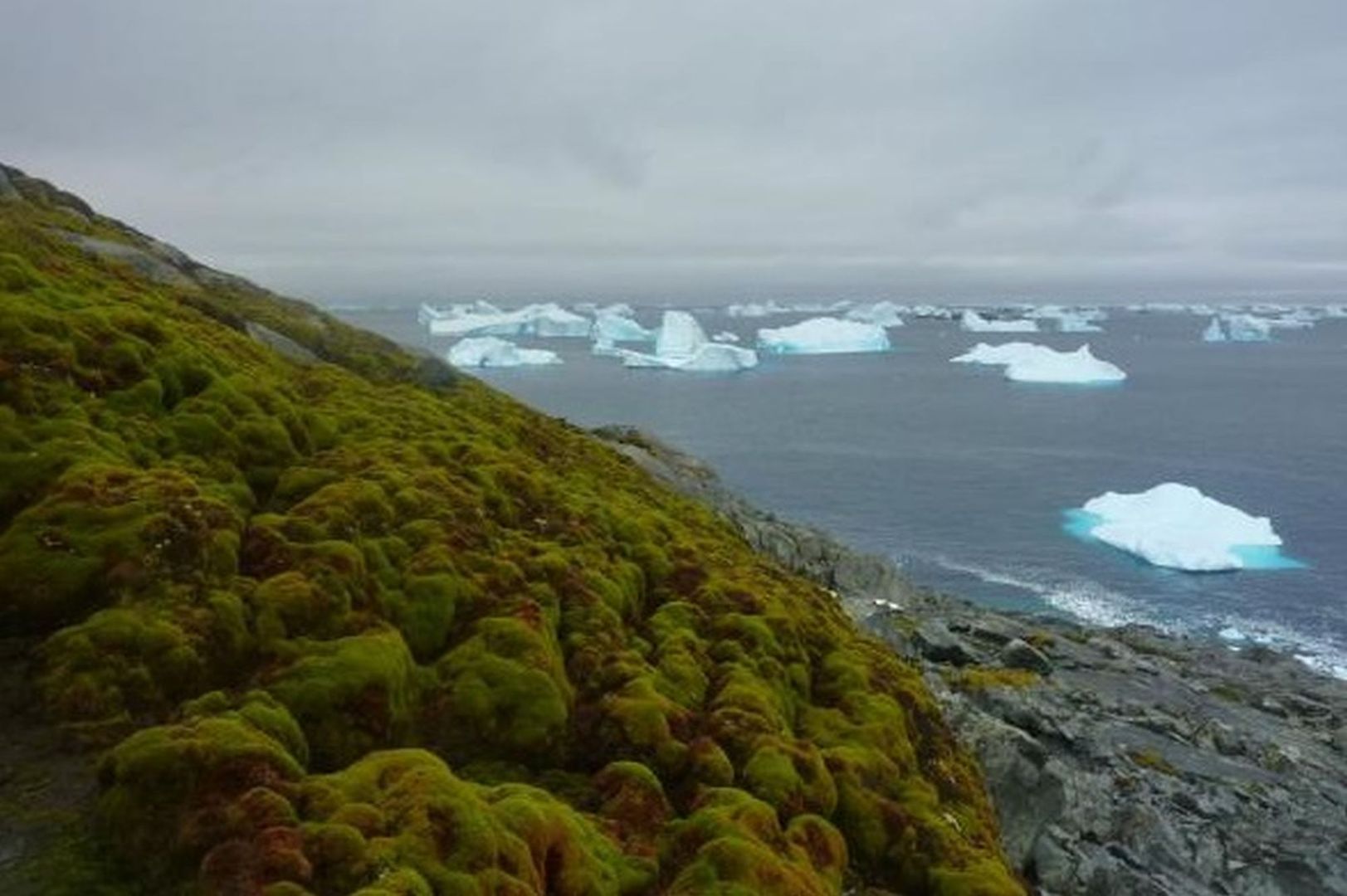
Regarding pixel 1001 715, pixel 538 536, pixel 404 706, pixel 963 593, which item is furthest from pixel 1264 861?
pixel 963 593

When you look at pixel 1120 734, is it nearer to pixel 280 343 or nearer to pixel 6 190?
pixel 280 343

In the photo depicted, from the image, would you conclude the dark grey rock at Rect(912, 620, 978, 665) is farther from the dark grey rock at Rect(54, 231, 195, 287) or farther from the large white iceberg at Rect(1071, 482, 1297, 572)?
the large white iceberg at Rect(1071, 482, 1297, 572)

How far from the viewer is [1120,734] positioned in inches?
1394

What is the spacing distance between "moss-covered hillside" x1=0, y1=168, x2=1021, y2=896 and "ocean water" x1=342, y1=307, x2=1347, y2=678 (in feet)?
187

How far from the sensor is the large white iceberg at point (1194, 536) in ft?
260

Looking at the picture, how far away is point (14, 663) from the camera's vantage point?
41.5 feet

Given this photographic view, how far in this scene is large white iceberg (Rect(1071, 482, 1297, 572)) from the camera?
79250 mm

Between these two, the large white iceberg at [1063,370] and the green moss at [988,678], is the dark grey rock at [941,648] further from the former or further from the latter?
the large white iceberg at [1063,370]

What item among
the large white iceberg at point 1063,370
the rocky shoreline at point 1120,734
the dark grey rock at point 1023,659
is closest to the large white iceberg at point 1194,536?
the rocky shoreline at point 1120,734

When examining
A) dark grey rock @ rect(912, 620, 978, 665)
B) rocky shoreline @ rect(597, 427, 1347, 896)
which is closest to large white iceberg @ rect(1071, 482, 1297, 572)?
rocky shoreline @ rect(597, 427, 1347, 896)

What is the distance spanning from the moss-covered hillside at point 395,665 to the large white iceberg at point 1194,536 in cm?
6656

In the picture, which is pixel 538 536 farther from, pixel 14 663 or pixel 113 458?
pixel 14 663

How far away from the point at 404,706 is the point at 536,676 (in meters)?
1.88

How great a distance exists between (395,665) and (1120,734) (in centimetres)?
2889
